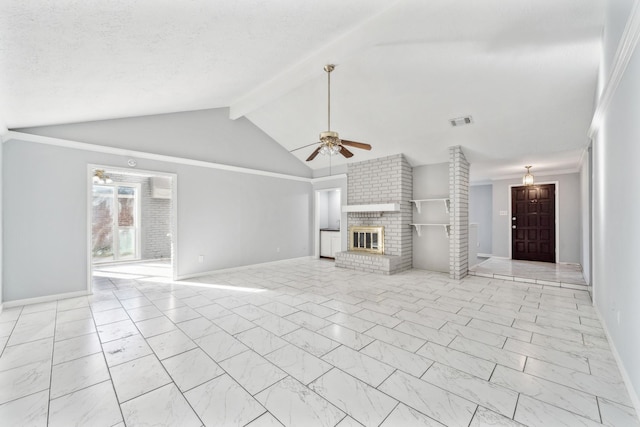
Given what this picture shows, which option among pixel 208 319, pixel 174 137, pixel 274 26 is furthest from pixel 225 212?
pixel 274 26

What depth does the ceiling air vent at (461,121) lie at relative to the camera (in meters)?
4.44

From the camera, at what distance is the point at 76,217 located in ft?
13.6

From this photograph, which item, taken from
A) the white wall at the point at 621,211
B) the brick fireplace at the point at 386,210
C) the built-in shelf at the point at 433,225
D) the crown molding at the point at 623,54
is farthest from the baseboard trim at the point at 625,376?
the brick fireplace at the point at 386,210

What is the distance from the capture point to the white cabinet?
7.66 metres

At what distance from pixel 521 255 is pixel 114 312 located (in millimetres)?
8962

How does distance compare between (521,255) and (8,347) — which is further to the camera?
(521,255)

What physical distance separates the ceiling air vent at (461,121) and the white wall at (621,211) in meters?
1.74

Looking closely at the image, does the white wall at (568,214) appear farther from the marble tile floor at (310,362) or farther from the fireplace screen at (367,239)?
the fireplace screen at (367,239)

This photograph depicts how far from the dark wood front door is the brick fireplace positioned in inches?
135

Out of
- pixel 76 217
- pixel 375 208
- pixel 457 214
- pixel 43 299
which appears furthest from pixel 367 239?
pixel 43 299

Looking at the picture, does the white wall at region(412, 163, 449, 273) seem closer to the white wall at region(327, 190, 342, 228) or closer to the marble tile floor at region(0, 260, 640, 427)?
the marble tile floor at region(0, 260, 640, 427)

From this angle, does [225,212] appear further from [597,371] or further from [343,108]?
[597,371]

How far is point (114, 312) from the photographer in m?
3.44

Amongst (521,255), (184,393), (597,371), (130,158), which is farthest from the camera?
(521,255)
